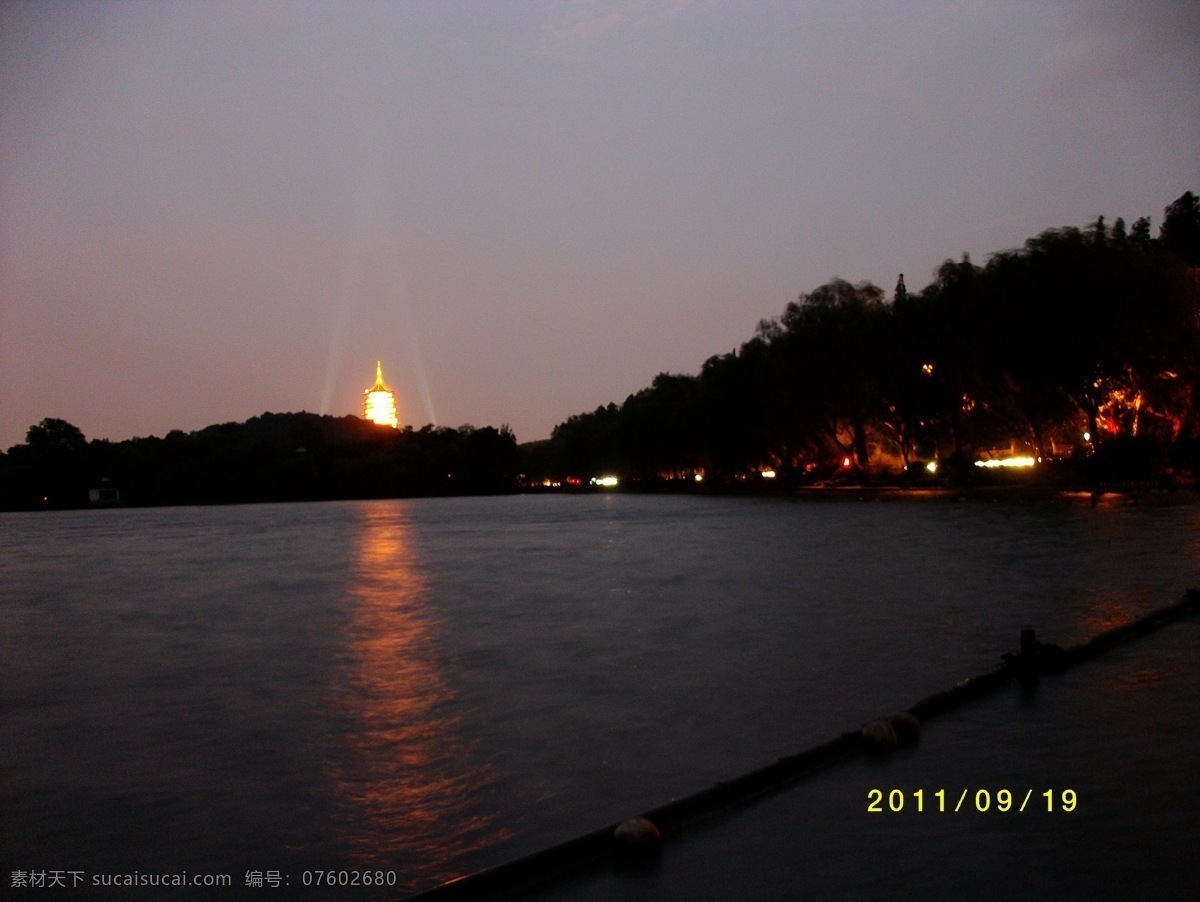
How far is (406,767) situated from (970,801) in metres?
4.26

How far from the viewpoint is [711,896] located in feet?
18.2

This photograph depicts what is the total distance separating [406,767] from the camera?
8.49m

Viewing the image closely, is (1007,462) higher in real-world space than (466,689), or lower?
higher

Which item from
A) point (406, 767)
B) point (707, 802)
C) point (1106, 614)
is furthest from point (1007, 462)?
point (707, 802)

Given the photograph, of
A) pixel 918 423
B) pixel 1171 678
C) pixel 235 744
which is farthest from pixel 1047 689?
pixel 918 423

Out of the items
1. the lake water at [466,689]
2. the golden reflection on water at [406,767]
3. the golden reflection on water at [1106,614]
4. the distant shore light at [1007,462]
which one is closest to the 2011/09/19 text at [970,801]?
the lake water at [466,689]

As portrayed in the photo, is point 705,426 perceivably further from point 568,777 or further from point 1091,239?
point 568,777

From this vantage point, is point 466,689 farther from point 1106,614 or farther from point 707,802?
point 1106,614

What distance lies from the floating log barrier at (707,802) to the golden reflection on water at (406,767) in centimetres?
65

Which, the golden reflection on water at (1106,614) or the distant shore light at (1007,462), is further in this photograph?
the distant shore light at (1007,462)

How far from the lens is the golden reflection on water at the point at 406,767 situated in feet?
21.7

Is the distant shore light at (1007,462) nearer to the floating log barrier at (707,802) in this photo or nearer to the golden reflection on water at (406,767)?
the golden reflection on water at (406,767)

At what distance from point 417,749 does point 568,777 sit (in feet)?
5.57

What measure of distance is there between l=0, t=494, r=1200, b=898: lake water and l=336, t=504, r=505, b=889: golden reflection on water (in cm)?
4
